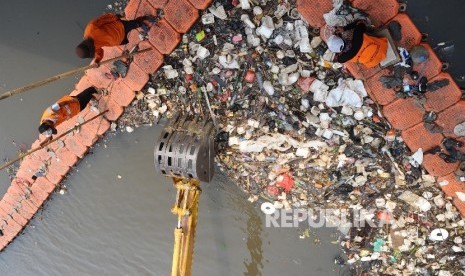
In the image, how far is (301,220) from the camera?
4086mm

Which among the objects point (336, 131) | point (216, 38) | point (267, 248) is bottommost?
point (267, 248)

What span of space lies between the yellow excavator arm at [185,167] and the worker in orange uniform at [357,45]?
1348 millimetres

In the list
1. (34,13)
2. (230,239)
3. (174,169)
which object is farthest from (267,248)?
(34,13)

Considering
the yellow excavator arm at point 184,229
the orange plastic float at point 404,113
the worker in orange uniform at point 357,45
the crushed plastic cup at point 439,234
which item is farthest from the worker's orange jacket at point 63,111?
the crushed plastic cup at point 439,234

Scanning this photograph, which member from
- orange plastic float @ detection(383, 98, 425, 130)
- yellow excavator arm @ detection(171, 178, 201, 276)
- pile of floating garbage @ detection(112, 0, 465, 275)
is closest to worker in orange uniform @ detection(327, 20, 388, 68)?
pile of floating garbage @ detection(112, 0, 465, 275)

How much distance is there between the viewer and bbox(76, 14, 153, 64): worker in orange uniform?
3.06m

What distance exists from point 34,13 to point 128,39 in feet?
3.67

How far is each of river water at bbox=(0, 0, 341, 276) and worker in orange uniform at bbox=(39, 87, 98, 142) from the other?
0.38 meters

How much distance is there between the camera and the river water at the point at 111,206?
→ 13.6 ft

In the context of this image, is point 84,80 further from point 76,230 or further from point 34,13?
point 76,230

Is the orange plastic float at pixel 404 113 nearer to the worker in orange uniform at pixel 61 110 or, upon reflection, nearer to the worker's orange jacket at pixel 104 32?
the worker's orange jacket at pixel 104 32

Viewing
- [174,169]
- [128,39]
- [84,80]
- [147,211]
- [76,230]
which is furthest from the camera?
[76,230]

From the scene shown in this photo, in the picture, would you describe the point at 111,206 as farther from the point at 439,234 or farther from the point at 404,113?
the point at 439,234

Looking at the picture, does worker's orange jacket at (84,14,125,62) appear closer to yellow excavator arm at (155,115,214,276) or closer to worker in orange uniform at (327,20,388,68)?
yellow excavator arm at (155,115,214,276)
